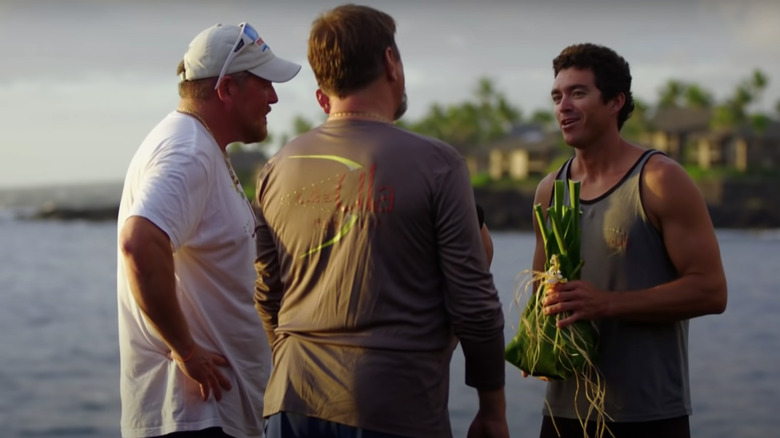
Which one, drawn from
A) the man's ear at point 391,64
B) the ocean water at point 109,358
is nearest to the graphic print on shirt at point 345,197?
the man's ear at point 391,64

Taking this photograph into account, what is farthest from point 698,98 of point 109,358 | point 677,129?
point 109,358

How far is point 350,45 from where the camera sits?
2682 millimetres

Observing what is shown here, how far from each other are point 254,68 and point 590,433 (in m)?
1.64

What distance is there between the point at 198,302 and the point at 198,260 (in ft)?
0.44

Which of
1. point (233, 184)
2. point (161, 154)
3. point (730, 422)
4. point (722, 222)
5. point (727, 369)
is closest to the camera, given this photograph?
point (161, 154)

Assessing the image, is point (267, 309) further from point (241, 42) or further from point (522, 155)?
point (522, 155)

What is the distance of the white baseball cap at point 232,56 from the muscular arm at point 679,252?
4.15 feet

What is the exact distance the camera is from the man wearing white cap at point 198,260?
3088mm

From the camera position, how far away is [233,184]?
135 inches

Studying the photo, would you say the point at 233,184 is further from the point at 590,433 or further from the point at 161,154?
the point at 590,433

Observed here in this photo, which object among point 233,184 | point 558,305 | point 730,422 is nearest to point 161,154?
point 233,184

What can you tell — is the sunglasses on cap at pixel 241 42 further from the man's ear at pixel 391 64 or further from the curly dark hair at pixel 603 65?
the curly dark hair at pixel 603 65

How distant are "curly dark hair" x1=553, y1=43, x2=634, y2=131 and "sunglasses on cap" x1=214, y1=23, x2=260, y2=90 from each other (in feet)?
3.43

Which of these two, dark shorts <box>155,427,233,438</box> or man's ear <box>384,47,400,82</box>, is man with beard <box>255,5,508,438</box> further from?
dark shorts <box>155,427,233,438</box>
